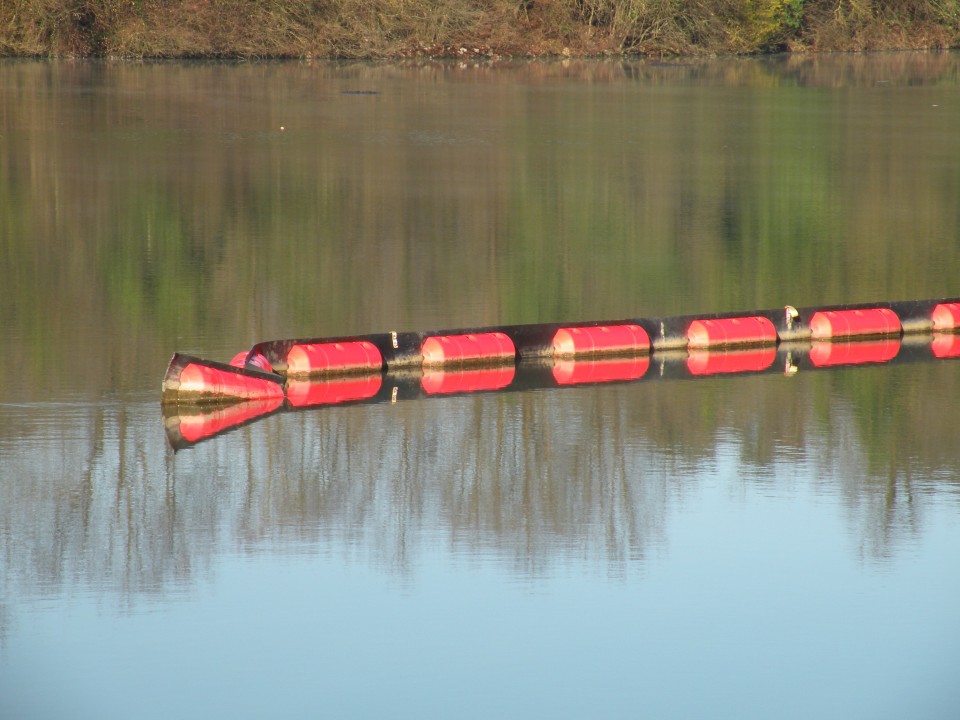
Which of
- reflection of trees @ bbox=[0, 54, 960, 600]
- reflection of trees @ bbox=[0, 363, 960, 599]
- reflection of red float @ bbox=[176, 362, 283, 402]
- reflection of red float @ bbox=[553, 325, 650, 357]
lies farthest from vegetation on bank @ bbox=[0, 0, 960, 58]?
reflection of trees @ bbox=[0, 363, 960, 599]

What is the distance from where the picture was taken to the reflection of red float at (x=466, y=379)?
448 inches

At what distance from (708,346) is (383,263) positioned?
461 centimetres

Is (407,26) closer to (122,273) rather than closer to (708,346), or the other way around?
(122,273)

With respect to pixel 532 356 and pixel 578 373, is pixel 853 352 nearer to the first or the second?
pixel 578 373

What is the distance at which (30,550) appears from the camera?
8008 millimetres

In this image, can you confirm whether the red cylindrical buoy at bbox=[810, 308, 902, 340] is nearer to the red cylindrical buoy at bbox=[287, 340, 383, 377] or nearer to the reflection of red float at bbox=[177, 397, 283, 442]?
the red cylindrical buoy at bbox=[287, 340, 383, 377]

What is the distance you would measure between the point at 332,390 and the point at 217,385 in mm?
915

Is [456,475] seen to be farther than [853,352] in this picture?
No

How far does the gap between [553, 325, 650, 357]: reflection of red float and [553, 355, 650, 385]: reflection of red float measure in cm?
8

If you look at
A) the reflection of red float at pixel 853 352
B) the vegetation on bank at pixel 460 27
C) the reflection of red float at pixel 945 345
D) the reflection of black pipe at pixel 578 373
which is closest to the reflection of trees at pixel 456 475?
the reflection of black pipe at pixel 578 373

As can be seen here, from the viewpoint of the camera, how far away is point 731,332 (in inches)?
503

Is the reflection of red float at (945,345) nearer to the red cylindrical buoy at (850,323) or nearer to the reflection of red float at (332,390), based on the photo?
the red cylindrical buoy at (850,323)

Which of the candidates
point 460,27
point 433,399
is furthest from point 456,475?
point 460,27

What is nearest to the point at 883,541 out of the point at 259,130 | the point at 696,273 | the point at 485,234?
the point at 696,273
